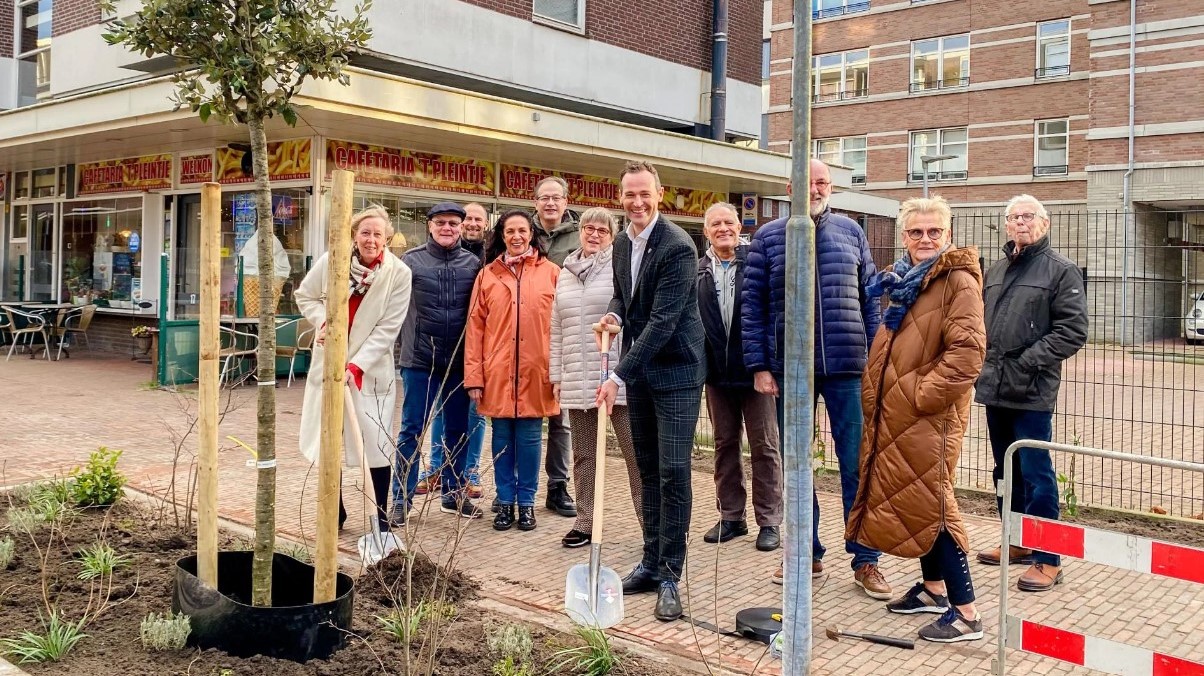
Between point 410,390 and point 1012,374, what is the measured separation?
3623 millimetres

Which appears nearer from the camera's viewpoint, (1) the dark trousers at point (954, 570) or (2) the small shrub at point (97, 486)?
(1) the dark trousers at point (954, 570)

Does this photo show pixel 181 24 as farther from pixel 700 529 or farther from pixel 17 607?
pixel 700 529

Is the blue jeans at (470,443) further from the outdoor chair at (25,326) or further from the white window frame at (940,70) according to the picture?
the white window frame at (940,70)

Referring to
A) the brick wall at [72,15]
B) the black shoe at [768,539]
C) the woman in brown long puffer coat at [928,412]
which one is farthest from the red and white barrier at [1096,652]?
the brick wall at [72,15]

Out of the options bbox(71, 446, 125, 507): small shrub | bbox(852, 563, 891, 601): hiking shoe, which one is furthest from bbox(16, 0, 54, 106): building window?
bbox(852, 563, 891, 601): hiking shoe

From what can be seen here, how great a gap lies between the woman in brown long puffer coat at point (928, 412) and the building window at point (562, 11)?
1310 centimetres

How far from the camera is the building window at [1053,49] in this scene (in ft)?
113

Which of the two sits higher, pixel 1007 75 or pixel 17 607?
pixel 1007 75

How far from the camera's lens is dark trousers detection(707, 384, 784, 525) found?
6.01 m

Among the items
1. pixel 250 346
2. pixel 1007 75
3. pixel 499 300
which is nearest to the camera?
pixel 499 300

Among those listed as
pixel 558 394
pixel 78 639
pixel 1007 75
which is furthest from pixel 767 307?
pixel 1007 75

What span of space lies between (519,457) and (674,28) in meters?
14.3

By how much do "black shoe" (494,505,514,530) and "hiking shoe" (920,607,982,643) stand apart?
2.75 meters

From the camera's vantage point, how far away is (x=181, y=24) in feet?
12.5
